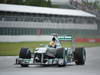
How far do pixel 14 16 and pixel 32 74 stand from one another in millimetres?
39607

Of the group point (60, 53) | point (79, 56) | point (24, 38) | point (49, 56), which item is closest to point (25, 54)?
point (49, 56)

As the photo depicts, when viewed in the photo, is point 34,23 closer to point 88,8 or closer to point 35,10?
point 35,10

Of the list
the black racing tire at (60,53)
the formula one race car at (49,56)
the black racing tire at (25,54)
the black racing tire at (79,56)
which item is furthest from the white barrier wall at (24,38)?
the black racing tire at (60,53)

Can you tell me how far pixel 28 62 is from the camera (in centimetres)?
1842

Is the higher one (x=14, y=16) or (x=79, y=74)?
(x=79, y=74)

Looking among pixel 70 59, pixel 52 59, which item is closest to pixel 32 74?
pixel 52 59

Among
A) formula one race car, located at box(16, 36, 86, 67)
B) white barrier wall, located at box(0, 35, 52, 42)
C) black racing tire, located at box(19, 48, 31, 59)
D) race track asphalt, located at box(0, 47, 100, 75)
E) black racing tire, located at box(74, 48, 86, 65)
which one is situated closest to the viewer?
race track asphalt, located at box(0, 47, 100, 75)

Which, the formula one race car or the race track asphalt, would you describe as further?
the formula one race car

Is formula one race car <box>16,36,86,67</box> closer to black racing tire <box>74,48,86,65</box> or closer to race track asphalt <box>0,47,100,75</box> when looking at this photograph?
black racing tire <box>74,48,86,65</box>

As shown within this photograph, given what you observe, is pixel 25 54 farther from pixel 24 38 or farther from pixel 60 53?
pixel 24 38

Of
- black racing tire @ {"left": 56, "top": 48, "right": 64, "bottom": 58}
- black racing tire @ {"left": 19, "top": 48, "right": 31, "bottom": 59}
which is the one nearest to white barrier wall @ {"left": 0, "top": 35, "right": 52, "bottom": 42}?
black racing tire @ {"left": 19, "top": 48, "right": 31, "bottom": 59}

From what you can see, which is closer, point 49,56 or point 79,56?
point 49,56

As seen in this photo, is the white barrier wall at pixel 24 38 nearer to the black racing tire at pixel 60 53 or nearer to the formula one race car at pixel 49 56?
the formula one race car at pixel 49 56

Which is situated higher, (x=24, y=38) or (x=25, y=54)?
(x=25, y=54)
